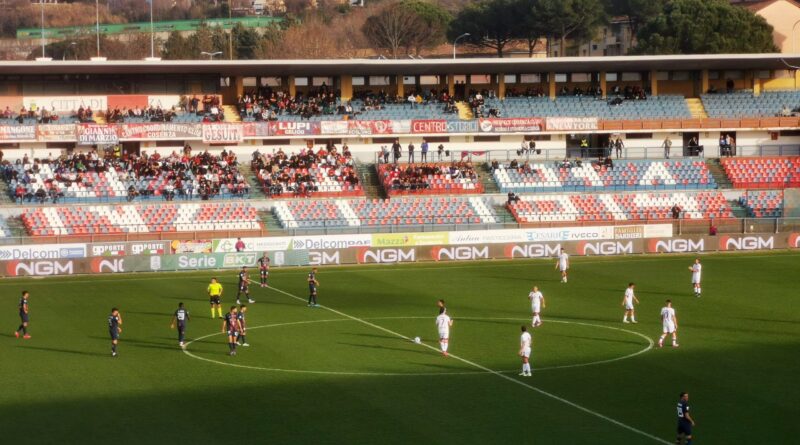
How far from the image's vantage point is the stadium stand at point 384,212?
213 feet

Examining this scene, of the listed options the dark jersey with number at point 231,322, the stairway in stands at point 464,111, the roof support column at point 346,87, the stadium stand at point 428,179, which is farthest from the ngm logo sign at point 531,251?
the dark jersey with number at point 231,322

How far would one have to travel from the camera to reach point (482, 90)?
81.1 m

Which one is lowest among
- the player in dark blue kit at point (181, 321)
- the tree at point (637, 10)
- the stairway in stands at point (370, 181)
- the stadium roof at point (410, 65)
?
the player in dark blue kit at point (181, 321)

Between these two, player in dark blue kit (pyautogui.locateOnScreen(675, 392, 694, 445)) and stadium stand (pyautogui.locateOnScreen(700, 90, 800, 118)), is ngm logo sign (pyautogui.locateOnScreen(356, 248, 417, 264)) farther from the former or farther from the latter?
player in dark blue kit (pyautogui.locateOnScreen(675, 392, 694, 445))

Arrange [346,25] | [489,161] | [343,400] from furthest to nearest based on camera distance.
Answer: [346,25] < [489,161] < [343,400]

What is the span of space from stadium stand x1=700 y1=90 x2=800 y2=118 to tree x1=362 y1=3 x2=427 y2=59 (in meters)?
53.0

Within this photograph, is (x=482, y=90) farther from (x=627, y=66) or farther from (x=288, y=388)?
(x=288, y=388)

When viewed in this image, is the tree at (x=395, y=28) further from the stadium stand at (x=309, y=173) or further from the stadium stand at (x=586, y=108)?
the stadium stand at (x=309, y=173)

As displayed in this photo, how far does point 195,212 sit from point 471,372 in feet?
117

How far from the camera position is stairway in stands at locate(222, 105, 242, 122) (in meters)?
74.9

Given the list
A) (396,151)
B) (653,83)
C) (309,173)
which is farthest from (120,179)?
(653,83)

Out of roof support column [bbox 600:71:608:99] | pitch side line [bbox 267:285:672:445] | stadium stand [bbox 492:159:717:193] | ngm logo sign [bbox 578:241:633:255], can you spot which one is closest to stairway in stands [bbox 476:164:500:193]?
stadium stand [bbox 492:159:717:193]

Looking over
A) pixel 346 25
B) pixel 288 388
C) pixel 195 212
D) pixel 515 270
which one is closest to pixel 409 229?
pixel 515 270

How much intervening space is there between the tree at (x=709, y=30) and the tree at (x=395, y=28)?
30.7m
